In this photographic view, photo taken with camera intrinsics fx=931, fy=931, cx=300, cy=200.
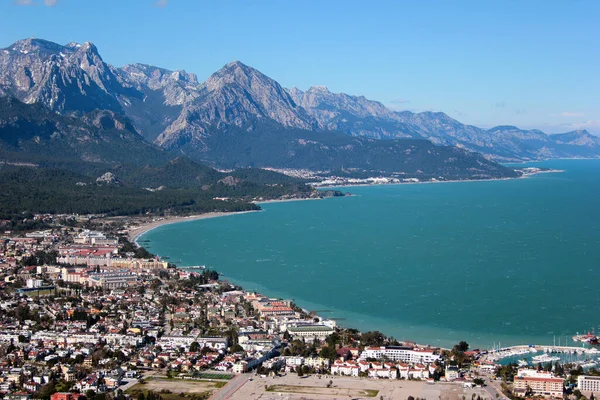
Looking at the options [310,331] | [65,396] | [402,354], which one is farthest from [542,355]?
[65,396]

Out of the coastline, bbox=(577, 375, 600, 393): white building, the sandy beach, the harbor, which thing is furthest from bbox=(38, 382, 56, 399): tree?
the sandy beach

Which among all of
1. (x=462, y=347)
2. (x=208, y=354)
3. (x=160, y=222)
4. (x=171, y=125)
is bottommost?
(x=208, y=354)

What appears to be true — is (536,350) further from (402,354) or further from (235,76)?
(235,76)

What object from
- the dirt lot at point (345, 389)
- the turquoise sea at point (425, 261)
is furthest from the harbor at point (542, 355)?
the dirt lot at point (345, 389)

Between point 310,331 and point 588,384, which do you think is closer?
point 588,384

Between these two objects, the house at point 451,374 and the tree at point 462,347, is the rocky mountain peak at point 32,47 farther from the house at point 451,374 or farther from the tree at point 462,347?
the house at point 451,374

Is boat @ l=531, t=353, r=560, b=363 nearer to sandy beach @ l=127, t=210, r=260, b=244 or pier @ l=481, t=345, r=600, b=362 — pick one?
pier @ l=481, t=345, r=600, b=362

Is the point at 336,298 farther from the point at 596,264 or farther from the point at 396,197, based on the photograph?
the point at 396,197

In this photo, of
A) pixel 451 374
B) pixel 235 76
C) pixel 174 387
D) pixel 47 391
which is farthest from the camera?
pixel 235 76
